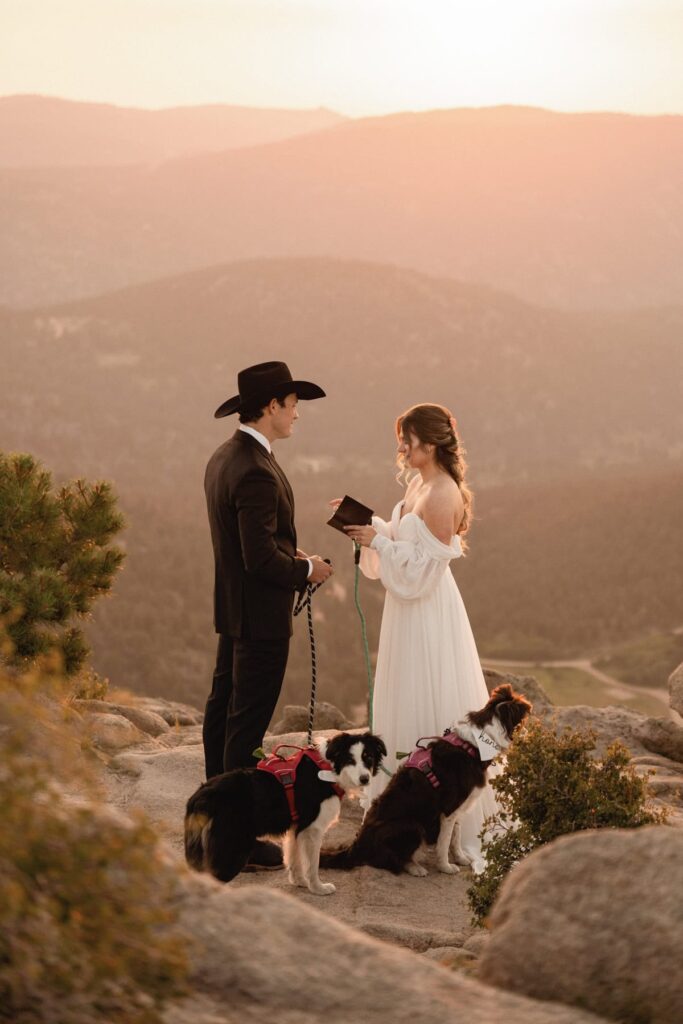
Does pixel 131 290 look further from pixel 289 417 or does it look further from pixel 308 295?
pixel 289 417

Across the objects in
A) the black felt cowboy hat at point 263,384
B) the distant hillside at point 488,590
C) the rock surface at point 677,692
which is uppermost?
the black felt cowboy hat at point 263,384

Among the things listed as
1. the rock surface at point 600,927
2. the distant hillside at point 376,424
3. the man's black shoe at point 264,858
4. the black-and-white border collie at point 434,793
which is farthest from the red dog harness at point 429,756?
the distant hillside at point 376,424

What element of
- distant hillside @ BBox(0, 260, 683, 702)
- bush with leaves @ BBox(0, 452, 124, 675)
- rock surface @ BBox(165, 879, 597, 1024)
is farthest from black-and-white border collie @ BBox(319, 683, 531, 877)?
distant hillside @ BBox(0, 260, 683, 702)

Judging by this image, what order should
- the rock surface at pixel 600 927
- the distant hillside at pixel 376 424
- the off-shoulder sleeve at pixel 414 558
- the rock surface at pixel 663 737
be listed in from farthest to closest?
the distant hillside at pixel 376 424 → the rock surface at pixel 663 737 → the off-shoulder sleeve at pixel 414 558 → the rock surface at pixel 600 927

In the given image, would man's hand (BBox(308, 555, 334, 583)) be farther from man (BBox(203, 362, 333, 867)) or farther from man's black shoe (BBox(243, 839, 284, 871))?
man's black shoe (BBox(243, 839, 284, 871))

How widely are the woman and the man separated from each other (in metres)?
0.71

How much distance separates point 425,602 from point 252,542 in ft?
4.60

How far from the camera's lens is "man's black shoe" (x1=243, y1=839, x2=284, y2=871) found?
6.20 metres

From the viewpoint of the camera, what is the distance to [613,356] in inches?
5172

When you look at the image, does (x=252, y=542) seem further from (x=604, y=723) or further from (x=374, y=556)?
(x=604, y=723)

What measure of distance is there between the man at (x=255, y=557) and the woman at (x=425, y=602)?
71 cm

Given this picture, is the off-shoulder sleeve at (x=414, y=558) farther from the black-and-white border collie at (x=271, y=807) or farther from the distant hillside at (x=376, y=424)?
the distant hillside at (x=376, y=424)

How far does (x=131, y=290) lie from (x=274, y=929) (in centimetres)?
13029

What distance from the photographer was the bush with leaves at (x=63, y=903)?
230 centimetres
